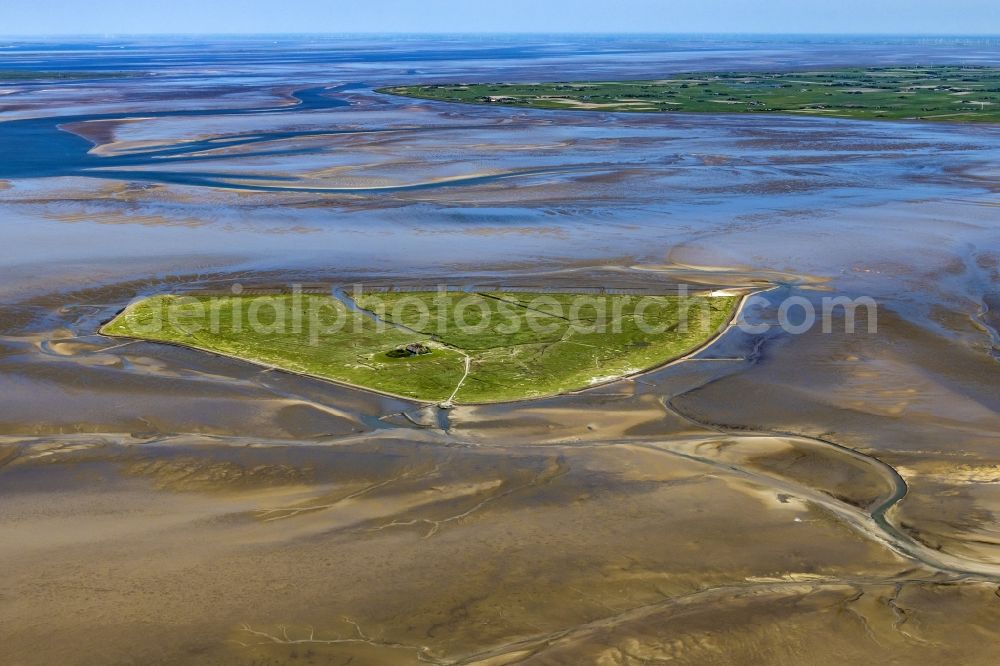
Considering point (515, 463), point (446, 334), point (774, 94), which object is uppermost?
point (774, 94)

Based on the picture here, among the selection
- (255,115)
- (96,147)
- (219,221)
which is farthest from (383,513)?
(255,115)

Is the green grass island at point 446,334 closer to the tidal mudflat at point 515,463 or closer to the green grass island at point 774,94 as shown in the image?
the tidal mudflat at point 515,463

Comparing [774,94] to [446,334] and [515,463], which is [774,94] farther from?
[515,463]

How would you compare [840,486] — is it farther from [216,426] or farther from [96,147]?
[96,147]

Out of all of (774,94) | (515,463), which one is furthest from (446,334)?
(774,94)

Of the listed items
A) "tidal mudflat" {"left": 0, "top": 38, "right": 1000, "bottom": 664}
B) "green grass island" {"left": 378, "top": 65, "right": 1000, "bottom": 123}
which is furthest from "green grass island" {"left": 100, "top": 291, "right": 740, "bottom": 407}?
"green grass island" {"left": 378, "top": 65, "right": 1000, "bottom": 123}

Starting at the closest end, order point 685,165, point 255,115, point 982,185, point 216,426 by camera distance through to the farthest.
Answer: point 216,426, point 982,185, point 685,165, point 255,115
